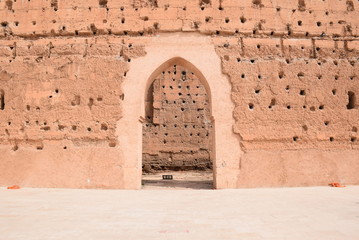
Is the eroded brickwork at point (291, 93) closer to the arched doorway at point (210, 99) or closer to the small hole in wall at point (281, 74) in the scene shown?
the small hole in wall at point (281, 74)

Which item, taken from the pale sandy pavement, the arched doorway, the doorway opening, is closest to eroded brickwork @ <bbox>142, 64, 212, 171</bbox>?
the doorway opening

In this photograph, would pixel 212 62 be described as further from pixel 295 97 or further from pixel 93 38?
pixel 93 38

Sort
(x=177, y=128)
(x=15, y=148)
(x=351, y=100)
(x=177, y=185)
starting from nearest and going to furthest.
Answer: (x=15, y=148)
(x=351, y=100)
(x=177, y=185)
(x=177, y=128)

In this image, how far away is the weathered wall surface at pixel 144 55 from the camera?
7.27m

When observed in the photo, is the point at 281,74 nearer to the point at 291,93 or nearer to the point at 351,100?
the point at 291,93

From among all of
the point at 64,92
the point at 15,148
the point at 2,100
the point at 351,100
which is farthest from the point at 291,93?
the point at 2,100

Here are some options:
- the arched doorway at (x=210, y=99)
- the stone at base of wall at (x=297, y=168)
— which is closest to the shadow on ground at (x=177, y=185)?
the arched doorway at (x=210, y=99)

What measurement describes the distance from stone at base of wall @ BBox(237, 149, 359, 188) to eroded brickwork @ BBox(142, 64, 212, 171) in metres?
7.21

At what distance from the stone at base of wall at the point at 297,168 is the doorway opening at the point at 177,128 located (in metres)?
6.99

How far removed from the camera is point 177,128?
14711 mm

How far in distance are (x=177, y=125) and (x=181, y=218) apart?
11102 mm

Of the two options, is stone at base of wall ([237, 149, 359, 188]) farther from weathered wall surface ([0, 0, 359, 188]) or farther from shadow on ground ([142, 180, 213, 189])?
shadow on ground ([142, 180, 213, 189])

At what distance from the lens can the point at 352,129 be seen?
760cm

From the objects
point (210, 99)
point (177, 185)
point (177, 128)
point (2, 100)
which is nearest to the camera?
point (210, 99)
